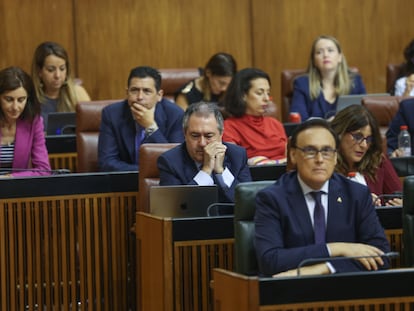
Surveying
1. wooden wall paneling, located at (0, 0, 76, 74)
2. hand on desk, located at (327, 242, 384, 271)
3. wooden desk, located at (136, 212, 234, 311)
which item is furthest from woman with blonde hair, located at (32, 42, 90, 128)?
hand on desk, located at (327, 242, 384, 271)

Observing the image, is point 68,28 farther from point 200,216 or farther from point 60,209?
point 200,216

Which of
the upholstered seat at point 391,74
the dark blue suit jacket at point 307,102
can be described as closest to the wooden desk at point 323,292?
the dark blue suit jacket at point 307,102

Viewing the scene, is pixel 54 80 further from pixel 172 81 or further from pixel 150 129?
pixel 150 129

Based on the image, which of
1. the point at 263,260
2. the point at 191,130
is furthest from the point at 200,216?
the point at 263,260

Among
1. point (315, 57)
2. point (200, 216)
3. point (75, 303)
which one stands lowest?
point (75, 303)

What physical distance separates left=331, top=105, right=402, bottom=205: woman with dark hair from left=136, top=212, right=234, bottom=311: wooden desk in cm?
69

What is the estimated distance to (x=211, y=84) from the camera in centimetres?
786

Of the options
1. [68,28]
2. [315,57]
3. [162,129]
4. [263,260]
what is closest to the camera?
[263,260]

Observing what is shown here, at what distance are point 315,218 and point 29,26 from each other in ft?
17.9

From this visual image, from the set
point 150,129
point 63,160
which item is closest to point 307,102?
point 63,160

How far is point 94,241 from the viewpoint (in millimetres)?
5461

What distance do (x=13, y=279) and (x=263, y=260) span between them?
165 centimetres

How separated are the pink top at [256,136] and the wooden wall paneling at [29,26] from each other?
299cm

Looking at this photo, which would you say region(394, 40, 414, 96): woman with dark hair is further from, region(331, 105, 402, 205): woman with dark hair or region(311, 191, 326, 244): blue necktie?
region(311, 191, 326, 244): blue necktie
